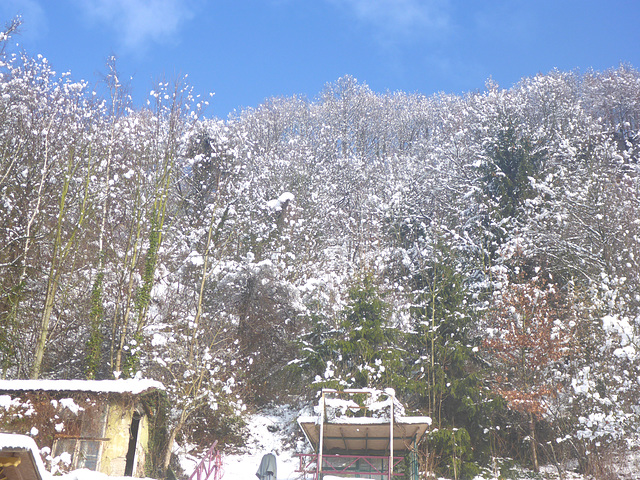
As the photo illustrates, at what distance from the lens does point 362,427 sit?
13727 millimetres

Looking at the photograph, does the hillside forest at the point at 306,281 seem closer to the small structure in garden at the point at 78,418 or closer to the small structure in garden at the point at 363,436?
the small structure in garden at the point at 363,436

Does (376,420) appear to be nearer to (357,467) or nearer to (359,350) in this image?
(357,467)

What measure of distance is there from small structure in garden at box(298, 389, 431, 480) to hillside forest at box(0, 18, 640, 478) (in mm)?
1833

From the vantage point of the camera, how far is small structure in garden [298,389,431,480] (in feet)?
43.4

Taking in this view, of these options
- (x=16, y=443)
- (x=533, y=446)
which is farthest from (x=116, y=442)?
(x=533, y=446)

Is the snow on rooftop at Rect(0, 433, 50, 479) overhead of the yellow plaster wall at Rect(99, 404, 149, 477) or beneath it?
overhead

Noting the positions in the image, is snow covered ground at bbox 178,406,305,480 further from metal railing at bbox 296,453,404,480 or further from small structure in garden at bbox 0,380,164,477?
small structure in garden at bbox 0,380,164,477

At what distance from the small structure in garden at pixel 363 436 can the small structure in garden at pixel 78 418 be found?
4186 mm

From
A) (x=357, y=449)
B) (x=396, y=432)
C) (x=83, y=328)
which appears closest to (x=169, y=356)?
(x=83, y=328)

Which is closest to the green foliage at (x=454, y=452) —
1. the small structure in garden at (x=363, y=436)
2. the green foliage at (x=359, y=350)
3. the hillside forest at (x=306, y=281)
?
the hillside forest at (x=306, y=281)

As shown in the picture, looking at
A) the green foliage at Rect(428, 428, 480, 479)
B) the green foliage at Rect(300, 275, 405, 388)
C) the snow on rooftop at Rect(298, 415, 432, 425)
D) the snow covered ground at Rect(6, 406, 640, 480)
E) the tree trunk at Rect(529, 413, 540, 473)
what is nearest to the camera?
the snow on rooftop at Rect(298, 415, 432, 425)

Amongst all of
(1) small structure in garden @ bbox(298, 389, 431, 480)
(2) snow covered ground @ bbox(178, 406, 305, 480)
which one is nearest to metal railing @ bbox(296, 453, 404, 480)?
(1) small structure in garden @ bbox(298, 389, 431, 480)

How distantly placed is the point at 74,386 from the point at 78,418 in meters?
0.96

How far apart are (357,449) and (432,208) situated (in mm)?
16938
